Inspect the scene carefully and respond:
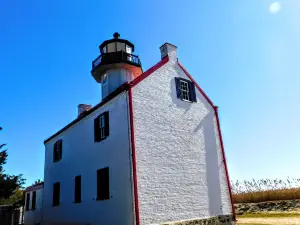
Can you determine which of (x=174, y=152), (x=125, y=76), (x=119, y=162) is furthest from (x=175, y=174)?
(x=125, y=76)

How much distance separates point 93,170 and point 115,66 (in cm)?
778

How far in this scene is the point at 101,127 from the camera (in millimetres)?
14289

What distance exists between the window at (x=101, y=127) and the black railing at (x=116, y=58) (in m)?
5.36

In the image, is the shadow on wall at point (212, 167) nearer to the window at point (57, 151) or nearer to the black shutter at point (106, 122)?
the black shutter at point (106, 122)

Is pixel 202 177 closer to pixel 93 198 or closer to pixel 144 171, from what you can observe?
pixel 144 171

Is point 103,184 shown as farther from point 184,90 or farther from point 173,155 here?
point 184,90

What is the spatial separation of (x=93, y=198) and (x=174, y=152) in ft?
15.5

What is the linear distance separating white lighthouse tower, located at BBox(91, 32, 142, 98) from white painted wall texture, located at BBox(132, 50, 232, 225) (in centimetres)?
430

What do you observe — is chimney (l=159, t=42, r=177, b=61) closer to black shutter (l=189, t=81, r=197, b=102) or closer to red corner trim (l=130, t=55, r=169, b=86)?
red corner trim (l=130, t=55, r=169, b=86)

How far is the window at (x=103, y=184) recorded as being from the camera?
12.8 meters

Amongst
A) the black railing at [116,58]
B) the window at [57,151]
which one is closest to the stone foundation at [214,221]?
the window at [57,151]

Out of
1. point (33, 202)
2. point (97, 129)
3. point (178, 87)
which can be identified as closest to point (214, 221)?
point (178, 87)

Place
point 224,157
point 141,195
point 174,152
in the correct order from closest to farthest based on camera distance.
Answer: point 141,195 < point 174,152 < point 224,157

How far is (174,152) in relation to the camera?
43.5 feet
